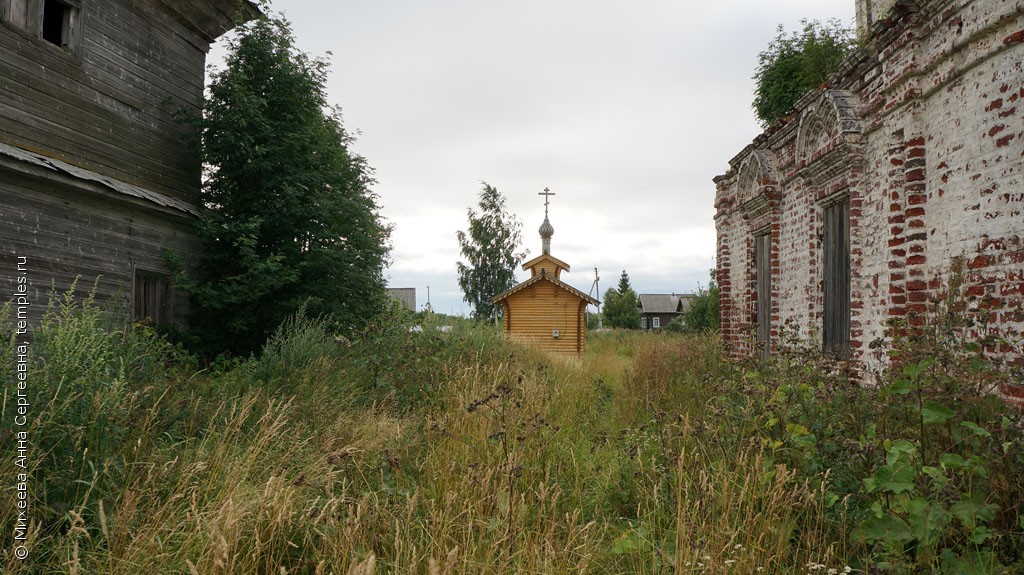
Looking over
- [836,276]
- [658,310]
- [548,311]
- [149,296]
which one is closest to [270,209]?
[149,296]

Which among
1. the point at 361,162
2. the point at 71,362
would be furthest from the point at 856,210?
the point at 361,162

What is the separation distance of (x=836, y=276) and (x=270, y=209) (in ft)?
31.7

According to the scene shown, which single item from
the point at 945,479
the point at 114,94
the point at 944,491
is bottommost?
the point at 944,491

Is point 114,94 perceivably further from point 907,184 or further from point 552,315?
point 552,315

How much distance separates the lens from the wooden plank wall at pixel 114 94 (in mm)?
8414

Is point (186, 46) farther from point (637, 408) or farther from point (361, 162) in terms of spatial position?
point (637, 408)

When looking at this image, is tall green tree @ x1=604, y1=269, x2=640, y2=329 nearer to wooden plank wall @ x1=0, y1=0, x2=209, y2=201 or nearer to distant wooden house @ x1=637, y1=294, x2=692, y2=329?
distant wooden house @ x1=637, y1=294, x2=692, y2=329

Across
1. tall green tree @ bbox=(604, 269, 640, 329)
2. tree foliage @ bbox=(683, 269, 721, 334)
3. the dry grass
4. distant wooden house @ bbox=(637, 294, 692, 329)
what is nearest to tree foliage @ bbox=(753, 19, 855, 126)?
the dry grass

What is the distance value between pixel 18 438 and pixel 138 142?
29.4 ft

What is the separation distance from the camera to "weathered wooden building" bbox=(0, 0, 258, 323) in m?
8.18

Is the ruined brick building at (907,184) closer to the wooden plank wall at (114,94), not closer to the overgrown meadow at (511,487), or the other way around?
the overgrown meadow at (511,487)

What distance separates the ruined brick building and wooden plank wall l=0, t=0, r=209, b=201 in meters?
9.81

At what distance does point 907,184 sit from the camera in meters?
5.80

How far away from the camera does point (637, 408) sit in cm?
753
